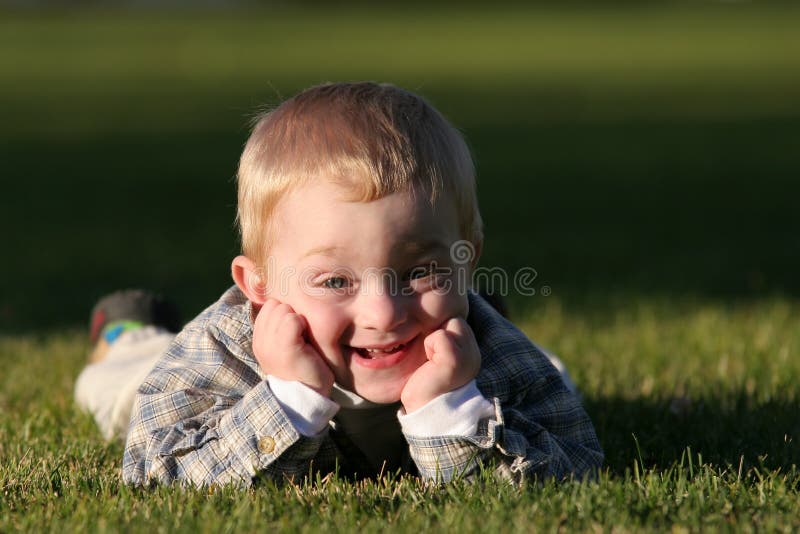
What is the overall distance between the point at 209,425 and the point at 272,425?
34 centimetres

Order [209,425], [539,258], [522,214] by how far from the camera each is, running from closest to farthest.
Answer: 1. [209,425]
2. [539,258]
3. [522,214]

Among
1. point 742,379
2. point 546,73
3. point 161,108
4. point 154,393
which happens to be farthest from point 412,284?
point 546,73

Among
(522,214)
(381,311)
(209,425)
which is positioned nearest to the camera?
(381,311)

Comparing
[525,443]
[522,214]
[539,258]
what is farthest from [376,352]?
[522,214]

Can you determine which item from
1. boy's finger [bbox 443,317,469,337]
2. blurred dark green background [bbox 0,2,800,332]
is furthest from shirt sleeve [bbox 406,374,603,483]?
blurred dark green background [bbox 0,2,800,332]

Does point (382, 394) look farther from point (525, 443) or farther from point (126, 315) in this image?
point (126, 315)

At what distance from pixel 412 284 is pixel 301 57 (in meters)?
28.2

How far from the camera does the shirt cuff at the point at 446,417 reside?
3.10 m

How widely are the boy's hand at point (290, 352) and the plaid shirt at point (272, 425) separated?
0.27ft

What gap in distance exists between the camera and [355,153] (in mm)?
3105

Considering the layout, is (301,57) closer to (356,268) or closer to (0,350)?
(0,350)

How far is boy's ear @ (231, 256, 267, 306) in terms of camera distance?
11.0 ft

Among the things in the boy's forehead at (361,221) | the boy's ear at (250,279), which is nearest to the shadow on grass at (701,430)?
the boy's forehead at (361,221)

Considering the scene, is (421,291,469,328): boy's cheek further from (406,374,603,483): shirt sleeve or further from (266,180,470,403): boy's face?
(406,374,603,483): shirt sleeve
